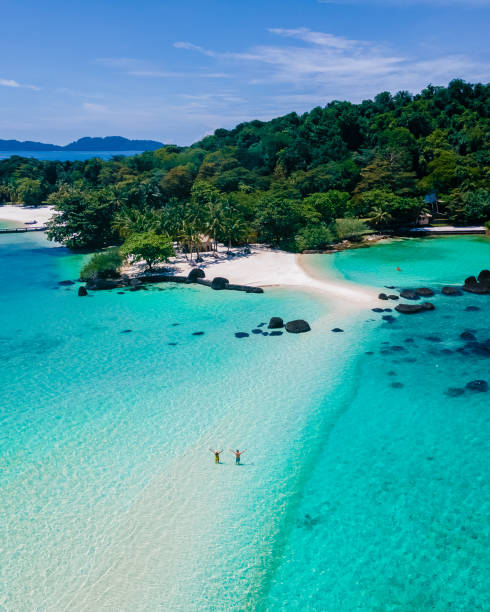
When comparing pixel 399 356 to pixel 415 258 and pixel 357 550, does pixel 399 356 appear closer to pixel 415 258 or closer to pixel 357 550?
pixel 357 550

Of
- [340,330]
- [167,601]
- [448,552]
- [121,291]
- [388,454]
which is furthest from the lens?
[121,291]

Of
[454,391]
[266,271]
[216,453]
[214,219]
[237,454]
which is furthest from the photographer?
[214,219]

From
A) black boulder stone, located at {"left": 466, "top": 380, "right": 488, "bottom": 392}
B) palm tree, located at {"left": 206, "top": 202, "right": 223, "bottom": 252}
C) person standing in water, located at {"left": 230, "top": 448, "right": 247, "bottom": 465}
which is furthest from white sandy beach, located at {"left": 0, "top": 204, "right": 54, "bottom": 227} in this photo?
black boulder stone, located at {"left": 466, "top": 380, "right": 488, "bottom": 392}

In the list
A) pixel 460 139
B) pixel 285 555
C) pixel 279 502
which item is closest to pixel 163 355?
pixel 279 502

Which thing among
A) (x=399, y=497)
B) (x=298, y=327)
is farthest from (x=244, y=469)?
(x=298, y=327)

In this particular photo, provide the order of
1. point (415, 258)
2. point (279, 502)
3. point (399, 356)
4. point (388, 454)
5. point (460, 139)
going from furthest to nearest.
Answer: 1. point (460, 139)
2. point (415, 258)
3. point (399, 356)
4. point (388, 454)
5. point (279, 502)

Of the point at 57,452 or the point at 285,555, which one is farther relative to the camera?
the point at 57,452

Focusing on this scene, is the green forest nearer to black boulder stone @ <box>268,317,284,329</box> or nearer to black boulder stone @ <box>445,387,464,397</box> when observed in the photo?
black boulder stone @ <box>268,317,284,329</box>

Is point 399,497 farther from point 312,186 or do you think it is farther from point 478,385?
point 312,186
